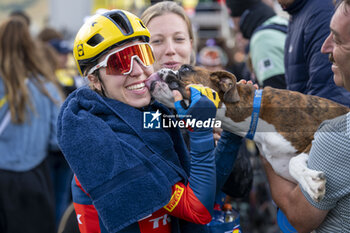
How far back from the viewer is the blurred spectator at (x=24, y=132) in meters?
4.43

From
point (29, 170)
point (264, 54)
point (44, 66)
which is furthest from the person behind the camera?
point (44, 66)

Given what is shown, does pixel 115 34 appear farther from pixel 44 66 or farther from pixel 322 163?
pixel 44 66

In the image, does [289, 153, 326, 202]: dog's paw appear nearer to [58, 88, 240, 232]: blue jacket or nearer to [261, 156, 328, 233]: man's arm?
[261, 156, 328, 233]: man's arm

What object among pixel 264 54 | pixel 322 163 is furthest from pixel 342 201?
pixel 264 54

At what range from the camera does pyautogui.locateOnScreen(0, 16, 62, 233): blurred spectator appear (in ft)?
14.5

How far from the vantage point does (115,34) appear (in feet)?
7.36

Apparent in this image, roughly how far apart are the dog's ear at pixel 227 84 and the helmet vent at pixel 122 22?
32.5 inches

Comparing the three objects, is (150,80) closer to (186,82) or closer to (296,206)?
→ (186,82)

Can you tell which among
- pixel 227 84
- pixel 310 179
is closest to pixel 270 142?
pixel 227 84

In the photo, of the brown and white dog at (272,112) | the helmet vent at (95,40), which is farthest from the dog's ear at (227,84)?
the helmet vent at (95,40)

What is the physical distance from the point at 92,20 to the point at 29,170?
9.56ft

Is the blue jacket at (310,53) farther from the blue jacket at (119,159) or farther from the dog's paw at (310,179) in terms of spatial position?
the blue jacket at (119,159)

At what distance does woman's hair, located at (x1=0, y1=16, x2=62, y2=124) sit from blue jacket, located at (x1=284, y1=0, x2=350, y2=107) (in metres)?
3.10

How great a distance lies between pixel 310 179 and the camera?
2037mm
